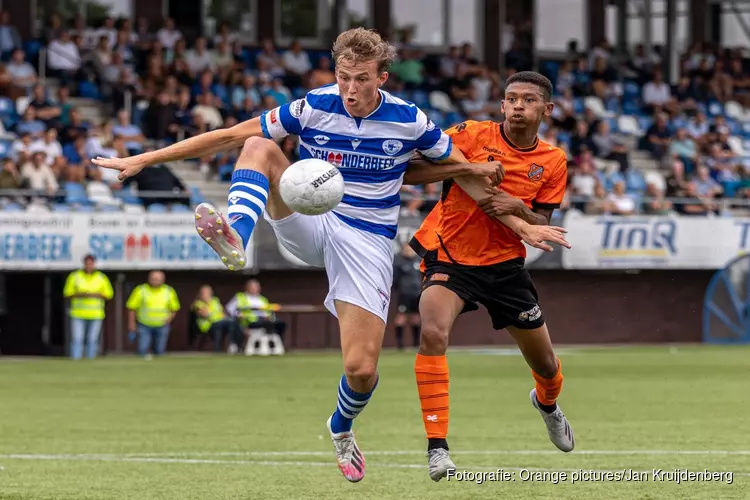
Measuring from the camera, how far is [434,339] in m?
8.15

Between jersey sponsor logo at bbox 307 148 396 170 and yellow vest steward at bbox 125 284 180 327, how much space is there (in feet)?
55.9

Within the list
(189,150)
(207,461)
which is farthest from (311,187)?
(207,461)

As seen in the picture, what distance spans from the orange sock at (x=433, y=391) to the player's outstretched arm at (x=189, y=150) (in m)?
1.70

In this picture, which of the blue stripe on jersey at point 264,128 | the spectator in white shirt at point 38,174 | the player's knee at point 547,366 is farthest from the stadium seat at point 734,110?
the blue stripe on jersey at point 264,128

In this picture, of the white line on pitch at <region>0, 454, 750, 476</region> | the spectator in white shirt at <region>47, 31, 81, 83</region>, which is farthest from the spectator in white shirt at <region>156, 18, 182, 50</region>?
the white line on pitch at <region>0, 454, 750, 476</region>

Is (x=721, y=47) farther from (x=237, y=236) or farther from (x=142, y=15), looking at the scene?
(x=237, y=236)

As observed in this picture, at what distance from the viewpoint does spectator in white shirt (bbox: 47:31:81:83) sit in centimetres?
2673

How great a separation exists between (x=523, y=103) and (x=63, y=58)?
1995 cm

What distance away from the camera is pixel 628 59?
3644 cm

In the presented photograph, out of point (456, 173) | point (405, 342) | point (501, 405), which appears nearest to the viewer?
point (456, 173)

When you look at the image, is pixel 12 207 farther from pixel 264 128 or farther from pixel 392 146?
pixel 392 146

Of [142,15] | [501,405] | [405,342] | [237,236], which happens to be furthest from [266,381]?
[142,15]

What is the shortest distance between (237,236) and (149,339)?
18222 millimetres

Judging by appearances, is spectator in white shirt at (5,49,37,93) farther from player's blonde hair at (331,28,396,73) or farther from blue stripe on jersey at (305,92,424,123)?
player's blonde hair at (331,28,396,73)
